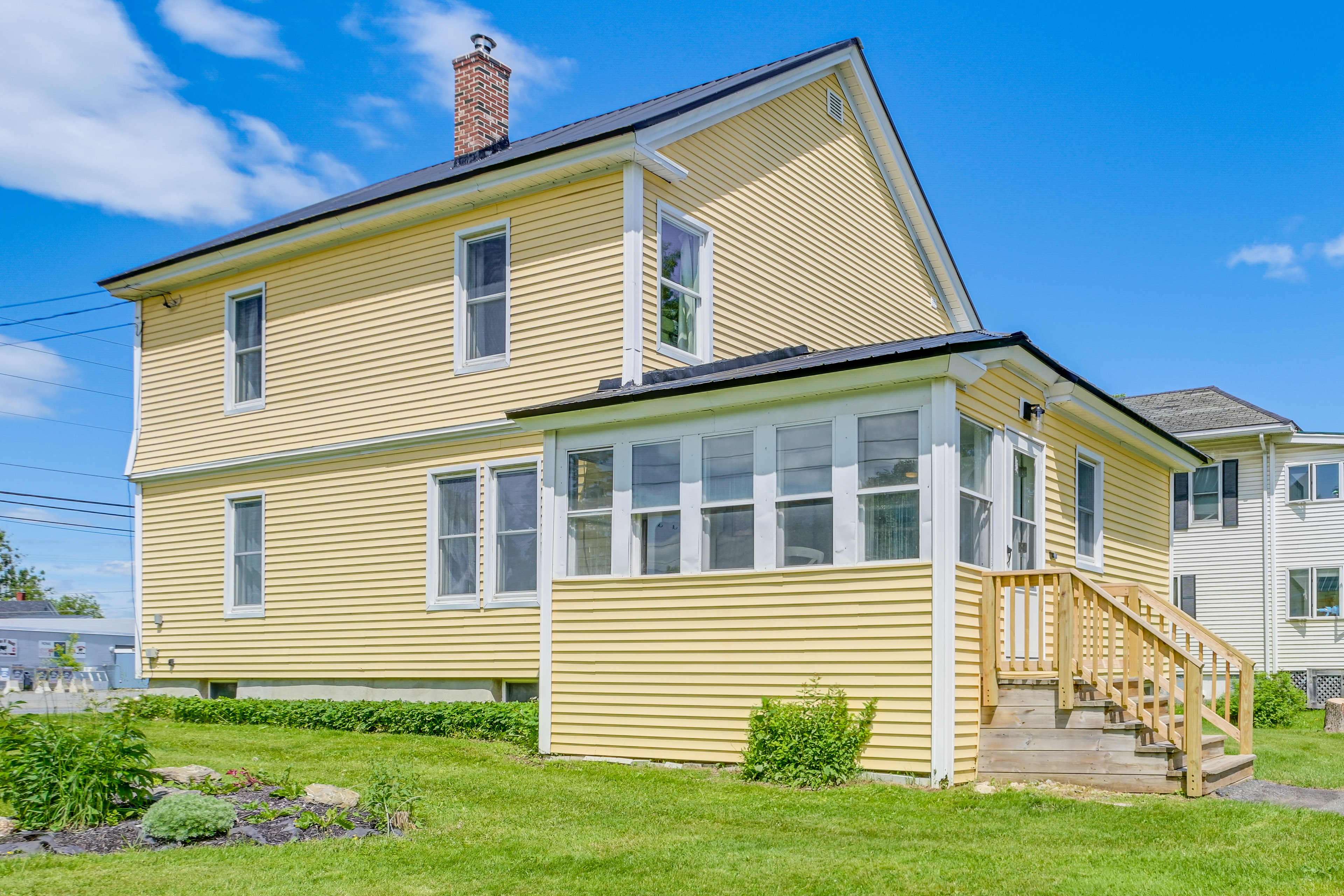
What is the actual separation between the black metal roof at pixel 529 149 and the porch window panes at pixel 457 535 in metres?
3.57

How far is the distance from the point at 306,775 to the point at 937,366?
20.0ft

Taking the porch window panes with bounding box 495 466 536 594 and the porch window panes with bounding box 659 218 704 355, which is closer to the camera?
the porch window panes with bounding box 495 466 536 594

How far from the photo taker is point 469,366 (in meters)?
14.5

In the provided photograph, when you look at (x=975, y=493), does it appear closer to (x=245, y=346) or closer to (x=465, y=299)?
(x=465, y=299)

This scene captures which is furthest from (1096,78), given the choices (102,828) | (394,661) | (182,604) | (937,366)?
(102,828)

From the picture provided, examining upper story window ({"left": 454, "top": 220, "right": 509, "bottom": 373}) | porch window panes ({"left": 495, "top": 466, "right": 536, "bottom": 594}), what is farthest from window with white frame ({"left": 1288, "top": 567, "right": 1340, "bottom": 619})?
upper story window ({"left": 454, "top": 220, "right": 509, "bottom": 373})

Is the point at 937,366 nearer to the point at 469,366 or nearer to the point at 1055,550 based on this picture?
the point at 1055,550

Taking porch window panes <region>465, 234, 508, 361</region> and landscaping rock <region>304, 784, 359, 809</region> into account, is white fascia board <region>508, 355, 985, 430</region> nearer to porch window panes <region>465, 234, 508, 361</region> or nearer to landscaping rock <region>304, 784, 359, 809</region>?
porch window panes <region>465, 234, 508, 361</region>

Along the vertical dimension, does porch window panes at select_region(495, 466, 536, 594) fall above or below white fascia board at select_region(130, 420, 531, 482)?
below

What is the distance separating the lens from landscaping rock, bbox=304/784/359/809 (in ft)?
27.1

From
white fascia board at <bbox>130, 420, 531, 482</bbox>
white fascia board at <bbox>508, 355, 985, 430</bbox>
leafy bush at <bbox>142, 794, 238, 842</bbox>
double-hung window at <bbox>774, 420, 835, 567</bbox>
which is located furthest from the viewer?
white fascia board at <bbox>130, 420, 531, 482</bbox>

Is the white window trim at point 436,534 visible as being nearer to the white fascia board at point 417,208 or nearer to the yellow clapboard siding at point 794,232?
the yellow clapboard siding at point 794,232

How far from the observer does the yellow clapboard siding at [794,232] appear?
14.8 metres

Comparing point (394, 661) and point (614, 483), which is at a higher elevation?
point (614, 483)
